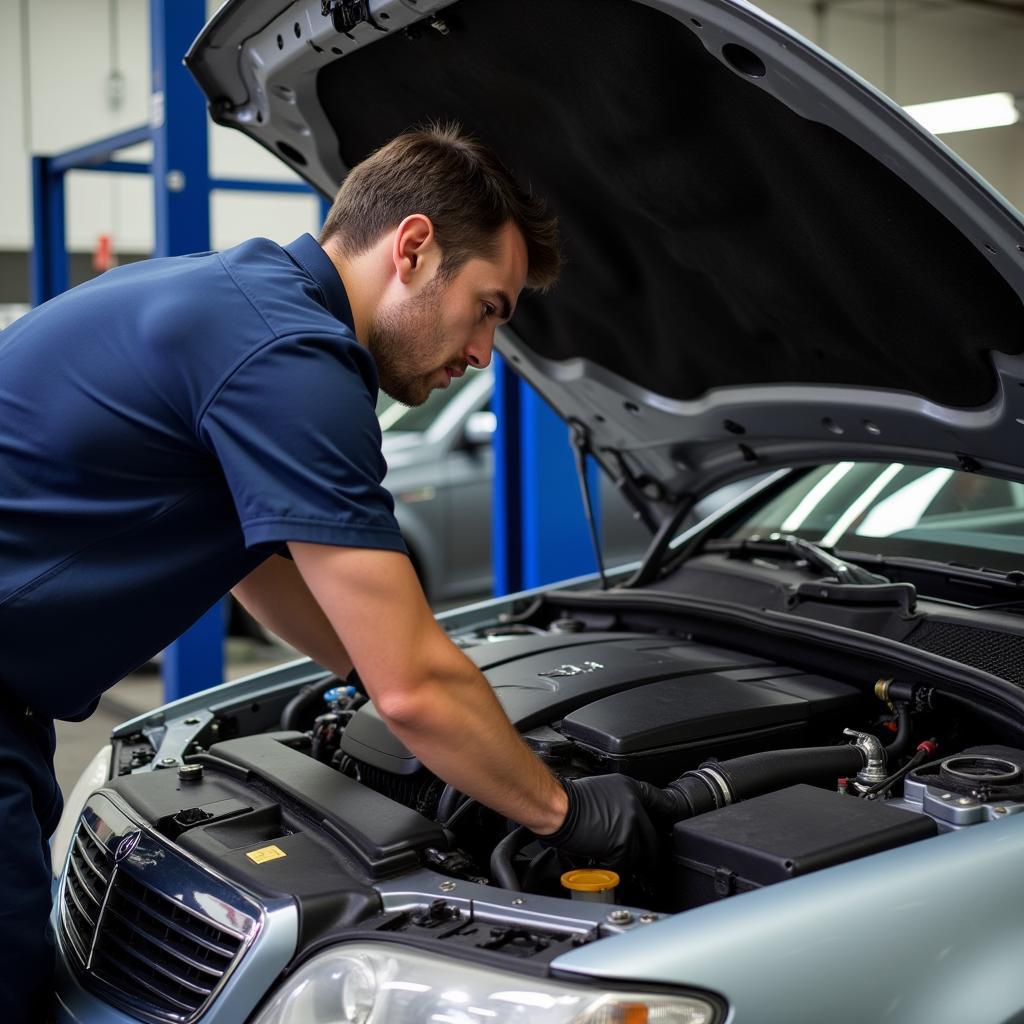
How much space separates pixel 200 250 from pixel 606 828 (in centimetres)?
274

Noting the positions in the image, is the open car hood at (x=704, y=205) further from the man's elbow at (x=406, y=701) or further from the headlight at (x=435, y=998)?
the headlight at (x=435, y=998)

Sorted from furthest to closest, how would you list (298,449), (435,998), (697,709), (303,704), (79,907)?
(303,704) → (697,709) → (79,907) → (298,449) → (435,998)

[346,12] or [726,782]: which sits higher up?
[346,12]

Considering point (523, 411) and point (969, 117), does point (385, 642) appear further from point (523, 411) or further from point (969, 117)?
point (969, 117)

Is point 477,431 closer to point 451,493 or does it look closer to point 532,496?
point 451,493

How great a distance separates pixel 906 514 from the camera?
2.42 m

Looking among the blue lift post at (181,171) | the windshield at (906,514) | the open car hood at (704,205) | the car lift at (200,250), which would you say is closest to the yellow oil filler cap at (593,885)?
the open car hood at (704,205)

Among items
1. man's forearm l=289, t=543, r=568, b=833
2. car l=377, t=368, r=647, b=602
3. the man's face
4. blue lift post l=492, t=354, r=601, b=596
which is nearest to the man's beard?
the man's face

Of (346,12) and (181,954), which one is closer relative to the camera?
(181,954)

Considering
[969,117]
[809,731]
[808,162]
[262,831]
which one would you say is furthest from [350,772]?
[969,117]

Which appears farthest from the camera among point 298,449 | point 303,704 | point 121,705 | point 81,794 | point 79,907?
point 121,705

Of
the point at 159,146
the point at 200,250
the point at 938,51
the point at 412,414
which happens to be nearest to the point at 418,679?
the point at 200,250

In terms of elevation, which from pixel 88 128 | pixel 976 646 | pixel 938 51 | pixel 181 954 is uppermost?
pixel 938 51

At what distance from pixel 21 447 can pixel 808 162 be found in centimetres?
110
